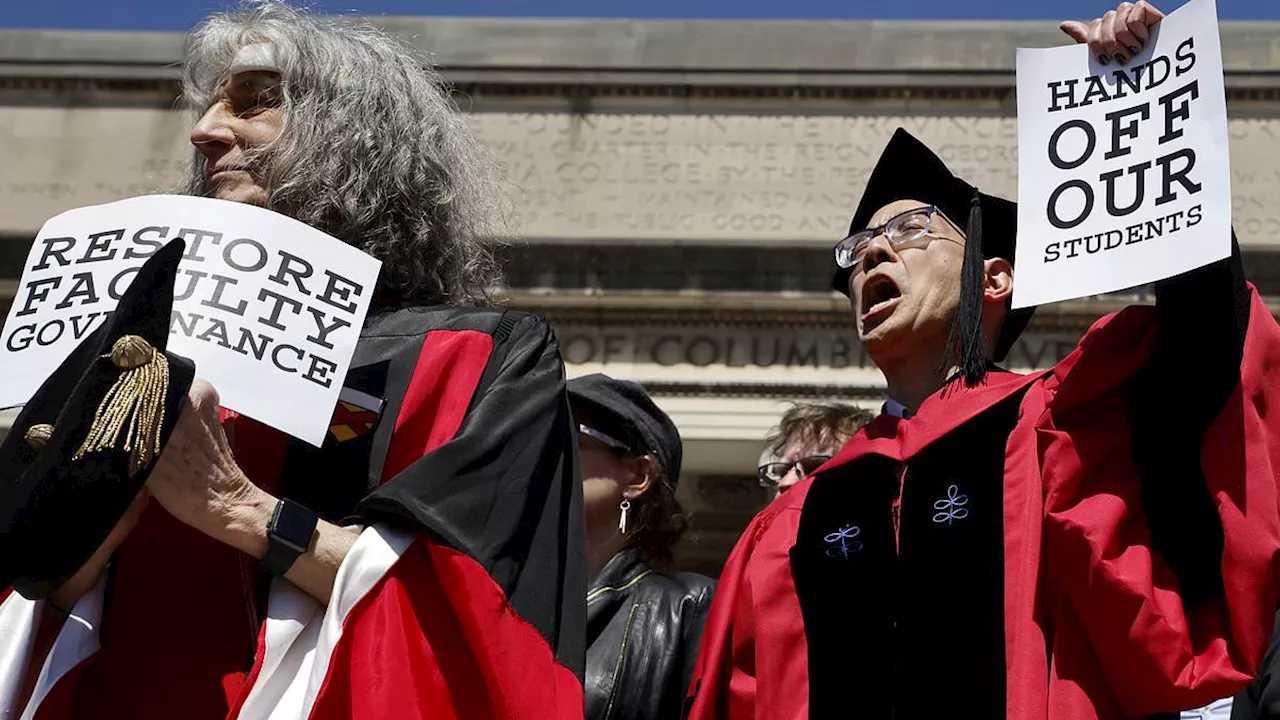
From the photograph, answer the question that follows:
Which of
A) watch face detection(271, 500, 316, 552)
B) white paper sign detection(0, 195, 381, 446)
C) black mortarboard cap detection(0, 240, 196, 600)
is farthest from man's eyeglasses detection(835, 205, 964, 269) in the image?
black mortarboard cap detection(0, 240, 196, 600)

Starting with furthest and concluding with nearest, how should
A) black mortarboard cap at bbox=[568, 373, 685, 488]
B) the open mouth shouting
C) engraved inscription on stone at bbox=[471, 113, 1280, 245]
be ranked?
engraved inscription on stone at bbox=[471, 113, 1280, 245] < black mortarboard cap at bbox=[568, 373, 685, 488] < the open mouth shouting

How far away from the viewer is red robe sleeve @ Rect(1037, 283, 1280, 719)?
2658mm

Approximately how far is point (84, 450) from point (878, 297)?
194 cm

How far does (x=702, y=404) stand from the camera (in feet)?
41.5

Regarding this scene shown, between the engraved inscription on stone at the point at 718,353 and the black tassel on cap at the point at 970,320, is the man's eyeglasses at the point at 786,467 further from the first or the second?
the engraved inscription on stone at the point at 718,353

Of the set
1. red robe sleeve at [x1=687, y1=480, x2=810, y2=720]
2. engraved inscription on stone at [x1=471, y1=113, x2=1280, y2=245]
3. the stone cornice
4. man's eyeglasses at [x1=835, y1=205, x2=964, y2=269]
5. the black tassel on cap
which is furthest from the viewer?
the stone cornice

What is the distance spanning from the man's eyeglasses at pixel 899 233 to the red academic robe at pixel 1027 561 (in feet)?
1.29

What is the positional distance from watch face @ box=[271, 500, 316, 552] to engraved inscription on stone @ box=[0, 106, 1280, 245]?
10969 millimetres

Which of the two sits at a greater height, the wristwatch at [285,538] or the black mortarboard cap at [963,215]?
the black mortarboard cap at [963,215]

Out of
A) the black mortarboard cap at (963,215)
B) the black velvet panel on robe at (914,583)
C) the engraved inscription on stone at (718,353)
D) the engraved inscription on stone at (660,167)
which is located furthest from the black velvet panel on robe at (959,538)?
the engraved inscription on stone at (660,167)

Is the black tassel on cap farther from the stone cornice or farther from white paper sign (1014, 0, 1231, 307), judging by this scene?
the stone cornice

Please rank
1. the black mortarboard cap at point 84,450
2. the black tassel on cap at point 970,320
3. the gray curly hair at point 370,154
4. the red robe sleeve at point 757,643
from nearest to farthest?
the black mortarboard cap at point 84,450
the gray curly hair at point 370,154
the red robe sleeve at point 757,643
the black tassel on cap at point 970,320

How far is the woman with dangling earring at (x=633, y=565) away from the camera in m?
3.83

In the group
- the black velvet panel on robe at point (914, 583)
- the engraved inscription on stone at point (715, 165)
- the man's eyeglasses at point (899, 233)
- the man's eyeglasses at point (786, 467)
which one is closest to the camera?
the black velvet panel on robe at point (914, 583)
